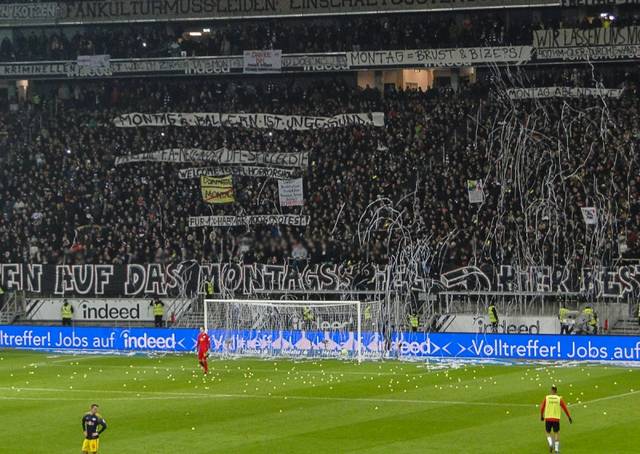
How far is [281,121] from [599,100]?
49.5 ft

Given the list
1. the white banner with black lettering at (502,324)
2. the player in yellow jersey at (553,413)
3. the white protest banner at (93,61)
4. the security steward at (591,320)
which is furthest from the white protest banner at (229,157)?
the player in yellow jersey at (553,413)

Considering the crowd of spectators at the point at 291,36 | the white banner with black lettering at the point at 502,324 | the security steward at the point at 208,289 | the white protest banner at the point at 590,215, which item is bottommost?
the white banner with black lettering at the point at 502,324

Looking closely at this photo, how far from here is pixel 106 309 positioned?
60.3m

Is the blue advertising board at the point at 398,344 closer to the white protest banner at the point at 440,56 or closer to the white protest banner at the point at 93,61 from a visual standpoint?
the white protest banner at the point at 440,56

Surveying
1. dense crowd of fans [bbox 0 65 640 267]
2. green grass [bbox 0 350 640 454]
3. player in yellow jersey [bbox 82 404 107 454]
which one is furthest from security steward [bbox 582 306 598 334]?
player in yellow jersey [bbox 82 404 107 454]

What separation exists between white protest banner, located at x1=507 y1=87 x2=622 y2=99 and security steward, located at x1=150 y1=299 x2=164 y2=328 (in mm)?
18153

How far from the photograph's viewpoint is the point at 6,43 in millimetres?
73688

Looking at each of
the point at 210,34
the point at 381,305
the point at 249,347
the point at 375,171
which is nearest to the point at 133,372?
the point at 249,347

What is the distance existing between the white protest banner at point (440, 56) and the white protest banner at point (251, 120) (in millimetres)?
3386

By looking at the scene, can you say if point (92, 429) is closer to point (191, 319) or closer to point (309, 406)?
point (309, 406)

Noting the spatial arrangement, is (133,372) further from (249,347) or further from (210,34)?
(210,34)

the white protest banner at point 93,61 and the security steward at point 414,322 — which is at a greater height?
the white protest banner at point 93,61

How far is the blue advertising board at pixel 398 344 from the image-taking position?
46688 mm

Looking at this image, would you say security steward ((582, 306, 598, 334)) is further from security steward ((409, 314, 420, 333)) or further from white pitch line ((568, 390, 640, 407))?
white pitch line ((568, 390, 640, 407))
